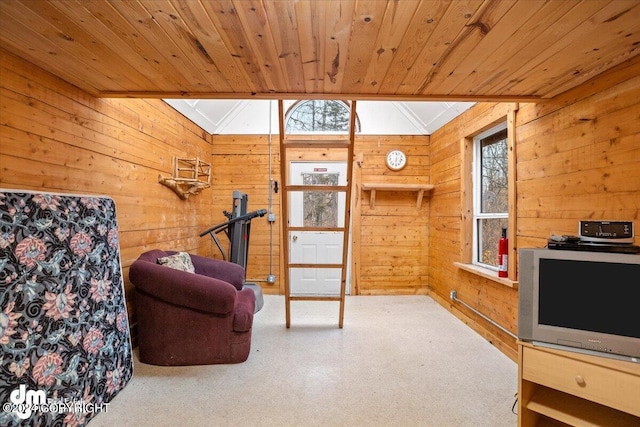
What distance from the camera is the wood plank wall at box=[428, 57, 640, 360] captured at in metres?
1.72

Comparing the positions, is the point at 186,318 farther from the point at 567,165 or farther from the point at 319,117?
the point at 319,117

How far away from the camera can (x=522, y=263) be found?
1.63 metres

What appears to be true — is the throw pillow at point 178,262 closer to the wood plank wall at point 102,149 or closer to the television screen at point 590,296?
the wood plank wall at point 102,149

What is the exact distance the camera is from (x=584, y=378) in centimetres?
141

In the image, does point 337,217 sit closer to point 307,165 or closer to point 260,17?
point 307,165

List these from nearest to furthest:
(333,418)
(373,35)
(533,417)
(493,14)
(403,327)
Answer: (493,14) → (373,35) → (533,417) → (333,418) → (403,327)

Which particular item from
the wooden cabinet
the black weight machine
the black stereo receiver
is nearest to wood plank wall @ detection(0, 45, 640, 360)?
the black stereo receiver

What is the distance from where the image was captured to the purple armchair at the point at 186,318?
2307 mm

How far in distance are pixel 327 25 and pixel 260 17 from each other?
299 millimetres

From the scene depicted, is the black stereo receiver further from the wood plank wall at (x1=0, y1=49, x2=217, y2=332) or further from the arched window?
the arched window

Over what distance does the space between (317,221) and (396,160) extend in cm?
143

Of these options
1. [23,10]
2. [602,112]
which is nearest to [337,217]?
[602,112]

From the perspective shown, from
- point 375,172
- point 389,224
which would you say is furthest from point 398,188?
point 389,224

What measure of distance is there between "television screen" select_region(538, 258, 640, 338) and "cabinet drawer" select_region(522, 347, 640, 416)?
16cm
